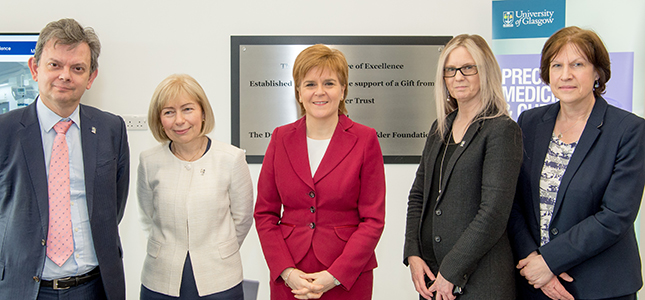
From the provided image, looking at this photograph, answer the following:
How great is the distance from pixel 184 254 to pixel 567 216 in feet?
4.81

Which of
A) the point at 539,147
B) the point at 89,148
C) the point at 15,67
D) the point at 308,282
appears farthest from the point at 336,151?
the point at 15,67

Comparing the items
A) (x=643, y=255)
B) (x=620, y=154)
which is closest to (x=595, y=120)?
(x=620, y=154)

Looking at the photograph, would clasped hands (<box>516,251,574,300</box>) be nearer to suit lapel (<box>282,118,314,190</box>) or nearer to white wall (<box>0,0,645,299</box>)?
suit lapel (<box>282,118,314,190</box>)

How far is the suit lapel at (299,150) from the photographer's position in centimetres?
161

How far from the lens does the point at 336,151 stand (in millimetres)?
1621

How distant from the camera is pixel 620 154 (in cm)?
148

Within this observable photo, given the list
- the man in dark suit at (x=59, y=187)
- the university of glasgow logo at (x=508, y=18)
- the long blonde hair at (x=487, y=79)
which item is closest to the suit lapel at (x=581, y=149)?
the long blonde hair at (x=487, y=79)

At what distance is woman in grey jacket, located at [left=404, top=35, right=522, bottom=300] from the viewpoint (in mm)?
1469

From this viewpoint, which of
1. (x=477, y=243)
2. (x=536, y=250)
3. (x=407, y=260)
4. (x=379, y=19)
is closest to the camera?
(x=477, y=243)

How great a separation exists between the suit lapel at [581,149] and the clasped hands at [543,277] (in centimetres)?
19

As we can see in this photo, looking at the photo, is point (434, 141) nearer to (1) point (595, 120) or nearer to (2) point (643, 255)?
(1) point (595, 120)

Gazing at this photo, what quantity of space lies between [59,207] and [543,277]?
178cm

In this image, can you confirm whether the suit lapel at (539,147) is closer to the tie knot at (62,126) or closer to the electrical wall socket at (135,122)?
the tie knot at (62,126)

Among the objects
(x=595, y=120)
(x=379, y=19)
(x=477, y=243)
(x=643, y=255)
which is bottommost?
(x=643, y=255)
